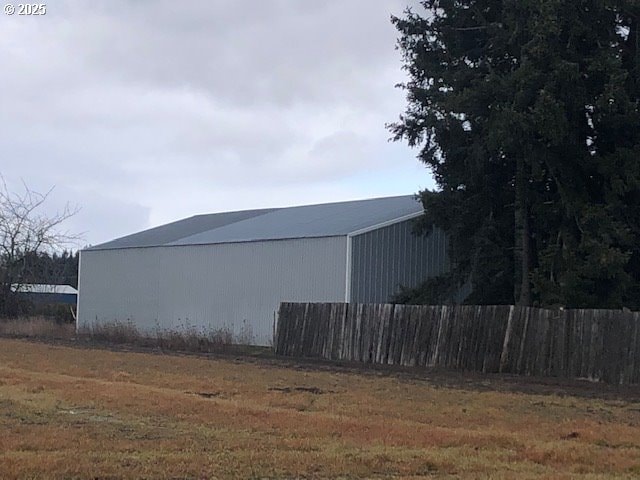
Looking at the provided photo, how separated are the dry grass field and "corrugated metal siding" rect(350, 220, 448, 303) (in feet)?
42.5

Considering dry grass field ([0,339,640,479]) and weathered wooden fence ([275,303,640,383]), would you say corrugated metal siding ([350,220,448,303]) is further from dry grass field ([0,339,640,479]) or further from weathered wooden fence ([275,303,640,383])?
dry grass field ([0,339,640,479])

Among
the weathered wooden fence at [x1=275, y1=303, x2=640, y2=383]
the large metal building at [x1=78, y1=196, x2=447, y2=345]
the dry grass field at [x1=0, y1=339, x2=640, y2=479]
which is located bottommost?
the dry grass field at [x1=0, y1=339, x2=640, y2=479]

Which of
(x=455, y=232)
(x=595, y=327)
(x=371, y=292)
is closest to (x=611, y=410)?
(x=595, y=327)

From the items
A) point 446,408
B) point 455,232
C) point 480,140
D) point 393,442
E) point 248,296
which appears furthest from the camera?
point 248,296

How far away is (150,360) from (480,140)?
1177 centimetres

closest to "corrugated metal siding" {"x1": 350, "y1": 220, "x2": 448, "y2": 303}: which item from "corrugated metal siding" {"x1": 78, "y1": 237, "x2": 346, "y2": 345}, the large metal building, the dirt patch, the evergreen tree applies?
the large metal building

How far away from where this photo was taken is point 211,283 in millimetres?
42375

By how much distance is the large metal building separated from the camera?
36.8 m

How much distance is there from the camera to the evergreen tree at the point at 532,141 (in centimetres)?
2673

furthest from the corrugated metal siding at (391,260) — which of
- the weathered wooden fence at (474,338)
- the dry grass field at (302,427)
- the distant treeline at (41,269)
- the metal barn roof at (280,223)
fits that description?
the distant treeline at (41,269)

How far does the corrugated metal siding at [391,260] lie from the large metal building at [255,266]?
36 millimetres

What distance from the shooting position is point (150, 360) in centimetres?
2805

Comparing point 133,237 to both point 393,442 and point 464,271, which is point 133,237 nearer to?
point 464,271

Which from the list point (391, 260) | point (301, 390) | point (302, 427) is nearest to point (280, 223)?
point (391, 260)
